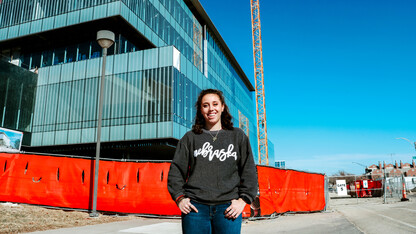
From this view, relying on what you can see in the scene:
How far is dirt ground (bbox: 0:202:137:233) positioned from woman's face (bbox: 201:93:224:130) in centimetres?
655

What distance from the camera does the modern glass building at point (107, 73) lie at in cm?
2422

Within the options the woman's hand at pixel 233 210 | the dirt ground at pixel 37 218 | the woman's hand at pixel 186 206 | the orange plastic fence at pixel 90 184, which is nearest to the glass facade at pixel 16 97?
the orange plastic fence at pixel 90 184

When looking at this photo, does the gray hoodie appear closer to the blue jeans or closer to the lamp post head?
the blue jeans

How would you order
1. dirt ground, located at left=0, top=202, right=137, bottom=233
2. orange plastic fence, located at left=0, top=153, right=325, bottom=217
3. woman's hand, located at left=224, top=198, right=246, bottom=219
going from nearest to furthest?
woman's hand, located at left=224, top=198, right=246, bottom=219
dirt ground, located at left=0, top=202, right=137, bottom=233
orange plastic fence, located at left=0, top=153, right=325, bottom=217

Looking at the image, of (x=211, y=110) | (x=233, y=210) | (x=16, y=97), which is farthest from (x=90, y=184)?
(x=16, y=97)

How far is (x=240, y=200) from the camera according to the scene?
7.82 ft

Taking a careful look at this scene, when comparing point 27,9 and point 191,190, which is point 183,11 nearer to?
point 27,9

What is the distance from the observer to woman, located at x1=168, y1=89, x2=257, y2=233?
2338mm

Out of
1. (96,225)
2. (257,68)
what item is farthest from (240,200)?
(257,68)

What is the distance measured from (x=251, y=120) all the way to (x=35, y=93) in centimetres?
3931

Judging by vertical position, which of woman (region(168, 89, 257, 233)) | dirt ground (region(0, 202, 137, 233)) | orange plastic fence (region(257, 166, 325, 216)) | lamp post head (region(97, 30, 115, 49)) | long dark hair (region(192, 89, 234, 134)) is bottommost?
dirt ground (region(0, 202, 137, 233))

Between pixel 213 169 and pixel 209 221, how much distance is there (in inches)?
15.8

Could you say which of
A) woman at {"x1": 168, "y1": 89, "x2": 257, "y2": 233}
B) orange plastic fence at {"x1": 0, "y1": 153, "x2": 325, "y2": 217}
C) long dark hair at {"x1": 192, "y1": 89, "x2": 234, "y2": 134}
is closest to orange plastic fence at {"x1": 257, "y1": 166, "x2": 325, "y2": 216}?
orange plastic fence at {"x1": 0, "y1": 153, "x2": 325, "y2": 217}

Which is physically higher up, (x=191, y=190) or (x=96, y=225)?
(x=191, y=190)
